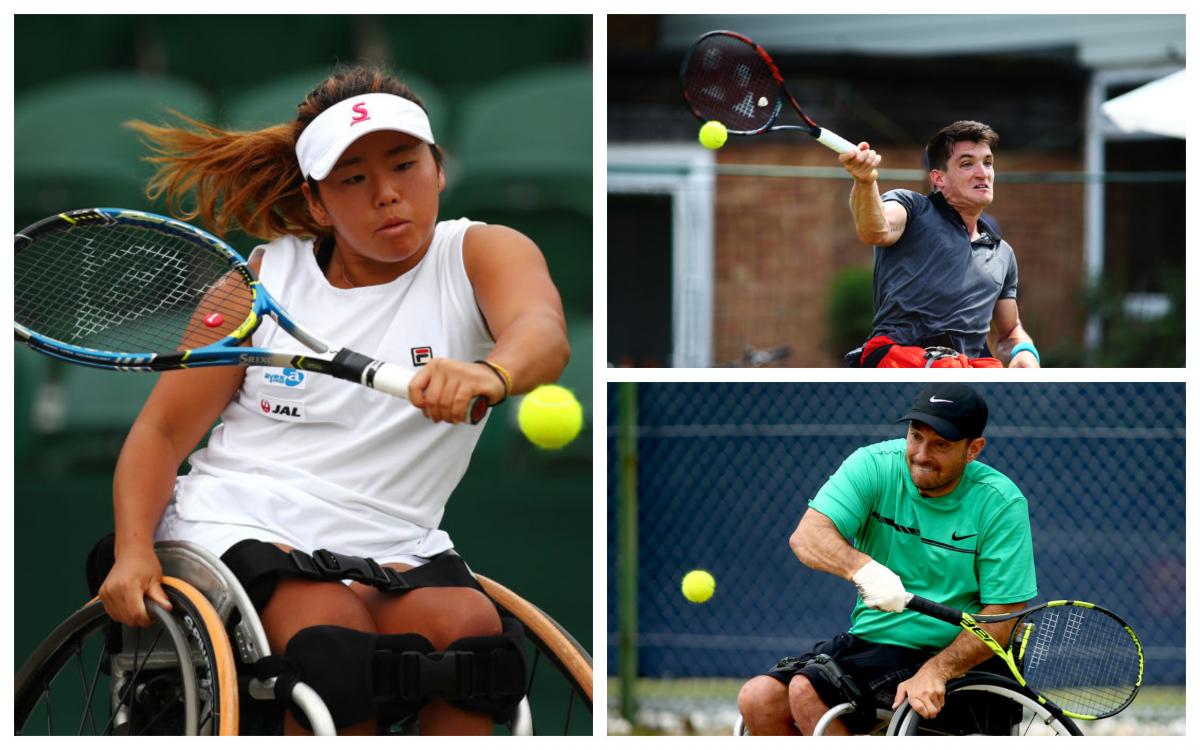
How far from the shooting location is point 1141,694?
11.8ft

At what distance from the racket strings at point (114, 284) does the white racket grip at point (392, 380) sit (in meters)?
0.40

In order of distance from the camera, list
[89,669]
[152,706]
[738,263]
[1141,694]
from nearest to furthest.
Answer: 1. [152,706]
2. [89,669]
3. [1141,694]
4. [738,263]

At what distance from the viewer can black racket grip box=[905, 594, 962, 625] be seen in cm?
206

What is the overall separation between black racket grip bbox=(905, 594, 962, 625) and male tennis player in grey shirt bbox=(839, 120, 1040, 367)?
1.45 feet

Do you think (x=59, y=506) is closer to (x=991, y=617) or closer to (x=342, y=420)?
(x=342, y=420)

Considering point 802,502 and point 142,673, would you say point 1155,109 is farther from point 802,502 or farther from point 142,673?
point 142,673

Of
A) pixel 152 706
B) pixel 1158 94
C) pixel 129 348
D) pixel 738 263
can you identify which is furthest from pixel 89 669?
pixel 738 263

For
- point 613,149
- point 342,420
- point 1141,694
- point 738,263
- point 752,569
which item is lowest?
point 1141,694

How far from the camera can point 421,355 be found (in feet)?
6.96

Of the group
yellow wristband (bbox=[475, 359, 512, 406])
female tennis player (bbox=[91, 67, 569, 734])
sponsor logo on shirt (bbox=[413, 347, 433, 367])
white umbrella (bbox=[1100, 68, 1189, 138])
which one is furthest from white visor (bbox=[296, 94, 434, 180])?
white umbrella (bbox=[1100, 68, 1189, 138])

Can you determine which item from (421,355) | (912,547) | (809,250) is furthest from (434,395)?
(809,250)

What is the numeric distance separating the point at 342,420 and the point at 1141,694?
7.81ft

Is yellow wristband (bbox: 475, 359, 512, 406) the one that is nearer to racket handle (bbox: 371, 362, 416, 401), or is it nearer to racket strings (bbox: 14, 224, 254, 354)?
racket handle (bbox: 371, 362, 416, 401)

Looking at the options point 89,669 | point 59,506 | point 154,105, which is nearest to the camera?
point 89,669
